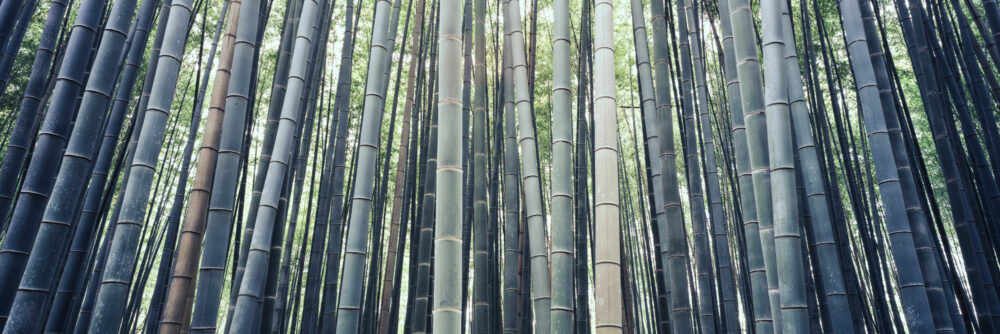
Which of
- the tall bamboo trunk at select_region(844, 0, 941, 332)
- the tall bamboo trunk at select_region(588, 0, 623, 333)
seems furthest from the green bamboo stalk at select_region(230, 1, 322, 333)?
the tall bamboo trunk at select_region(844, 0, 941, 332)

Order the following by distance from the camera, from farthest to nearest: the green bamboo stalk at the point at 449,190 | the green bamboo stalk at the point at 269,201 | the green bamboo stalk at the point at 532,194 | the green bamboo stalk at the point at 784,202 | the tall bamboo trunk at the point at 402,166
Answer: the tall bamboo trunk at the point at 402,166
the green bamboo stalk at the point at 532,194
the green bamboo stalk at the point at 269,201
the green bamboo stalk at the point at 784,202
the green bamboo stalk at the point at 449,190

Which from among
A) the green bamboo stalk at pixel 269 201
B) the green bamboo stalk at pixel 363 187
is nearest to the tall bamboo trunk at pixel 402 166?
the green bamboo stalk at pixel 269 201

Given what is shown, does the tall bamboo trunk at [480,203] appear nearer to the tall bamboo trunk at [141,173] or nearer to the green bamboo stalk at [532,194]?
the green bamboo stalk at [532,194]

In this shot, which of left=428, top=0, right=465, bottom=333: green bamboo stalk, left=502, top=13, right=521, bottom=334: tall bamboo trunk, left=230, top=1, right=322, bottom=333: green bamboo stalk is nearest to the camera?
left=428, top=0, right=465, bottom=333: green bamboo stalk

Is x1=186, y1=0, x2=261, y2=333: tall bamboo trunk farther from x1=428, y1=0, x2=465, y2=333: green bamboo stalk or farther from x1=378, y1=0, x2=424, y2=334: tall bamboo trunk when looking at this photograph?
x1=378, y1=0, x2=424, y2=334: tall bamboo trunk

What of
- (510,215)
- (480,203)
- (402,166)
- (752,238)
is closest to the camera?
(752,238)

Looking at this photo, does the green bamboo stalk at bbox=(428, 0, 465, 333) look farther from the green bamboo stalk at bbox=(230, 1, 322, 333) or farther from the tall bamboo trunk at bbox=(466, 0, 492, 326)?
the tall bamboo trunk at bbox=(466, 0, 492, 326)

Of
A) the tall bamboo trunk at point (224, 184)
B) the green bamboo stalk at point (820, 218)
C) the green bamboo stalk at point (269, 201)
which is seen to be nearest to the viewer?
the tall bamboo trunk at point (224, 184)

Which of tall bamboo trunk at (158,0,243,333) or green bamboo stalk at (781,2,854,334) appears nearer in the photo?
tall bamboo trunk at (158,0,243,333)

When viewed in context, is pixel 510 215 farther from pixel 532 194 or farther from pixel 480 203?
pixel 532 194

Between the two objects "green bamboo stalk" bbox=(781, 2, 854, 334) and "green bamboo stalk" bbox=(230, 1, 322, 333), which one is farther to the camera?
"green bamboo stalk" bbox=(781, 2, 854, 334)

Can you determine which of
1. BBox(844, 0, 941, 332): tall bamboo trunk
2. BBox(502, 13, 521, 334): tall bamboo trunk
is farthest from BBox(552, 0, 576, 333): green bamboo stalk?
BBox(844, 0, 941, 332): tall bamboo trunk

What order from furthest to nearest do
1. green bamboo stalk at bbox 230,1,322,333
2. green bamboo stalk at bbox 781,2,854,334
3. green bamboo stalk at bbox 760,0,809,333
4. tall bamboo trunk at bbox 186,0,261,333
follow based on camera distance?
green bamboo stalk at bbox 781,2,854,334 < green bamboo stalk at bbox 230,1,322,333 < tall bamboo trunk at bbox 186,0,261,333 < green bamboo stalk at bbox 760,0,809,333

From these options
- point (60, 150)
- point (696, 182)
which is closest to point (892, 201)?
point (696, 182)
